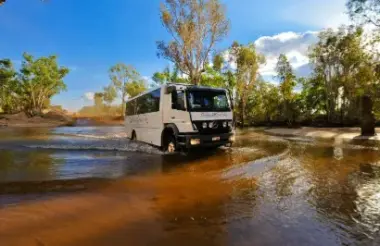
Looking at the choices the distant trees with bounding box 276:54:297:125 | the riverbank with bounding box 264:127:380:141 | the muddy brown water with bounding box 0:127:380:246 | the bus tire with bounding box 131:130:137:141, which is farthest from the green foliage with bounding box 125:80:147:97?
the muddy brown water with bounding box 0:127:380:246

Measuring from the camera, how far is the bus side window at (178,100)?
10.5m

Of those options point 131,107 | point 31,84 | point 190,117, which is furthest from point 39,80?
point 190,117

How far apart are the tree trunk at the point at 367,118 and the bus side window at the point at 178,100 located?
13.9m

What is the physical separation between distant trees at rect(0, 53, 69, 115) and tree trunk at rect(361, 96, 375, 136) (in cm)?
4459

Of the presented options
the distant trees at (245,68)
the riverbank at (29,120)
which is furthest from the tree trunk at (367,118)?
the riverbank at (29,120)

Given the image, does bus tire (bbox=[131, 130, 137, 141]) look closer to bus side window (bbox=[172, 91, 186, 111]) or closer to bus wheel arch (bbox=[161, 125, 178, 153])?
bus wheel arch (bbox=[161, 125, 178, 153])

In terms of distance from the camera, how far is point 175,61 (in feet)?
96.5

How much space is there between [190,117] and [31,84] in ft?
149

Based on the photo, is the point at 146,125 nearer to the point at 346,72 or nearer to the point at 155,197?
the point at 155,197

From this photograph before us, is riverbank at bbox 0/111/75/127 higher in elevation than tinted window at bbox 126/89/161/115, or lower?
lower

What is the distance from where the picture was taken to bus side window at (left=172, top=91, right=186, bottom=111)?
34.5 feet

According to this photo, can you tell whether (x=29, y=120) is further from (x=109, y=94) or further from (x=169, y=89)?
(x=169, y=89)

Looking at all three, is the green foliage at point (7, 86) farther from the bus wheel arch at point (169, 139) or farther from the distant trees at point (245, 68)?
the bus wheel arch at point (169, 139)

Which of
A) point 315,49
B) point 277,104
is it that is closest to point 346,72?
point 315,49
